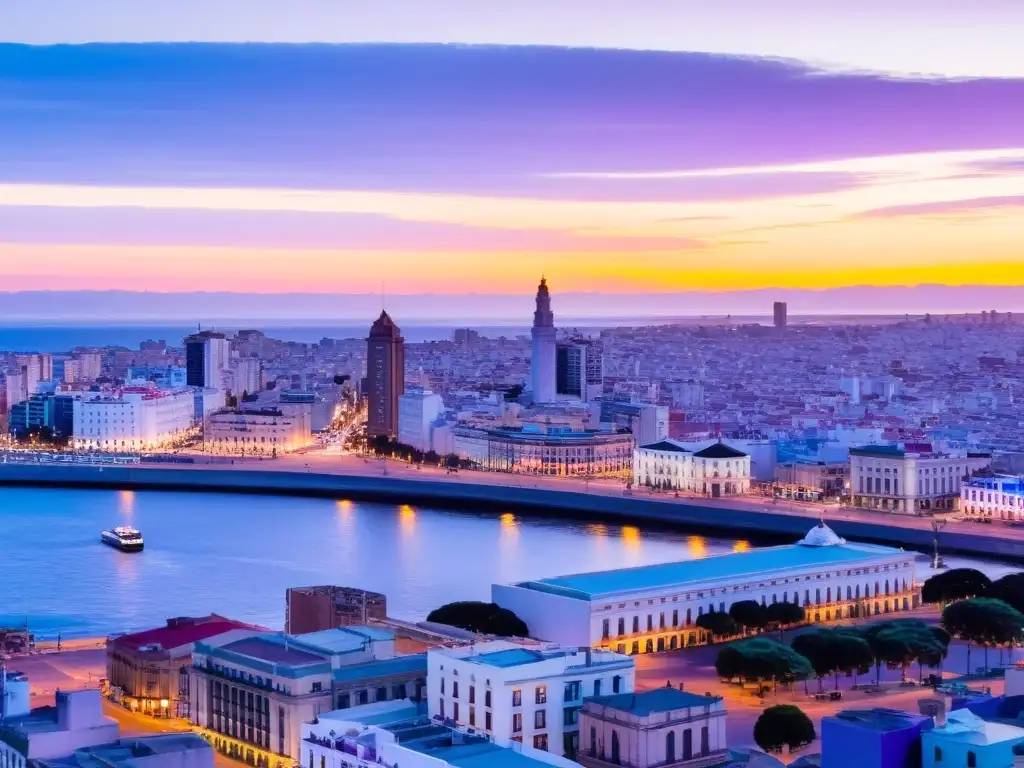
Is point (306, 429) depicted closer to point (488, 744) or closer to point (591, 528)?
point (591, 528)

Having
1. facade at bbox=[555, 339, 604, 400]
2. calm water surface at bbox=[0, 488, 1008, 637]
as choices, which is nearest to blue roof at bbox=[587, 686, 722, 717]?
calm water surface at bbox=[0, 488, 1008, 637]

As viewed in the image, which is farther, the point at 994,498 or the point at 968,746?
the point at 994,498

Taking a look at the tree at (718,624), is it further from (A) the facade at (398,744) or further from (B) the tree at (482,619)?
(A) the facade at (398,744)

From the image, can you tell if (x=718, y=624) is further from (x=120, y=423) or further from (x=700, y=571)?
(x=120, y=423)

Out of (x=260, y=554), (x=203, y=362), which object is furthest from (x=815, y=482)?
(x=203, y=362)

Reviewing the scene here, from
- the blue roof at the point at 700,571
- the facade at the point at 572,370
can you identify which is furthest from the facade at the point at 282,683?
the facade at the point at 572,370

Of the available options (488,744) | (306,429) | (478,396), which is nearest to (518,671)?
(488,744)

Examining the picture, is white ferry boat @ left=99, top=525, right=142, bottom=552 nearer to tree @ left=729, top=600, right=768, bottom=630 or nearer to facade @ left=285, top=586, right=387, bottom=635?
facade @ left=285, top=586, right=387, bottom=635
